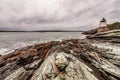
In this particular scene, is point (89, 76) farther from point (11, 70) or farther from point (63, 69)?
point (11, 70)

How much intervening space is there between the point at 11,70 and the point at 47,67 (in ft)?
14.6

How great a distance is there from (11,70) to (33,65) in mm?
2494

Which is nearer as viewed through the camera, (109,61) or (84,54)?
(109,61)

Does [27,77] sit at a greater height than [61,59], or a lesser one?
lesser

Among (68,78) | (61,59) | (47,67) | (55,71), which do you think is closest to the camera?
(68,78)

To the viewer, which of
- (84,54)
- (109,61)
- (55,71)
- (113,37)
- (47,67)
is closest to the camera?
(55,71)

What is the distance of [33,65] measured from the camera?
14203mm

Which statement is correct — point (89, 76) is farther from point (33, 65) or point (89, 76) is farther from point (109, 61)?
point (33, 65)

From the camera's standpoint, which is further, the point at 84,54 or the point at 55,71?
the point at 84,54

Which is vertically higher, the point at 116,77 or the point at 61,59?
the point at 61,59

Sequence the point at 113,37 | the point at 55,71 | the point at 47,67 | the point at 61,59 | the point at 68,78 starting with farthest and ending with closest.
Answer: the point at 113,37 < the point at 61,59 < the point at 47,67 < the point at 55,71 < the point at 68,78

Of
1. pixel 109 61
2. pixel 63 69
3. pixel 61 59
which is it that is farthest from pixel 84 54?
pixel 63 69

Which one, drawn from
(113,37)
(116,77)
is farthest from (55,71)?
(113,37)

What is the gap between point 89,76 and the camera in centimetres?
1152
